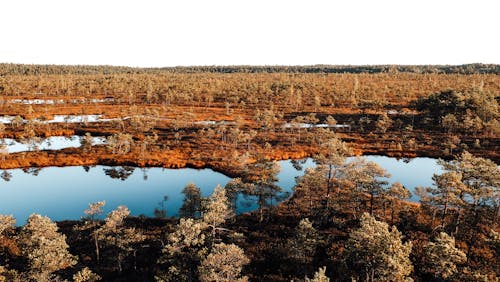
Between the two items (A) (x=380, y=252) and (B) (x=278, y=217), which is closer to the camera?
(A) (x=380, y=252)

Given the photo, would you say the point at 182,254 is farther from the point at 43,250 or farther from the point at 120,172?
the point at 120,172

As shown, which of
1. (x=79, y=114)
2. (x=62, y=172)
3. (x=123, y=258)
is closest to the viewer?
(x=123, y=258)

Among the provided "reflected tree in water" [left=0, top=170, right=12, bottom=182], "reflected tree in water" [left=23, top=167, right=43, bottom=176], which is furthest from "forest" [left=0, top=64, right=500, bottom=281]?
"reflected tree in water" [left=0, top=170, right=12, bottom=182]

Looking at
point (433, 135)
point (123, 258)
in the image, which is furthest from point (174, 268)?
point (433, 135)

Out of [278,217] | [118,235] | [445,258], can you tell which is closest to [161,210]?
[278,217]

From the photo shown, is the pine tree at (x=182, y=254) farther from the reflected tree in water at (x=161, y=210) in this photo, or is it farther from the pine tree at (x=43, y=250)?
the reflected tree in water at (x=161, y=210)

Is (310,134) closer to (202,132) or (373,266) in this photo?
(202,132)

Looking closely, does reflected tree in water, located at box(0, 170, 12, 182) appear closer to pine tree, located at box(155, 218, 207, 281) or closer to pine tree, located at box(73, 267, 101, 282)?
pine tree, located at box(73, 267, 101, 282)

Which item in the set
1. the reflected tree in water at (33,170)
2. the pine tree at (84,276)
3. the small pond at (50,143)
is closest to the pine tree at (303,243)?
the pine tree at (84,276)
